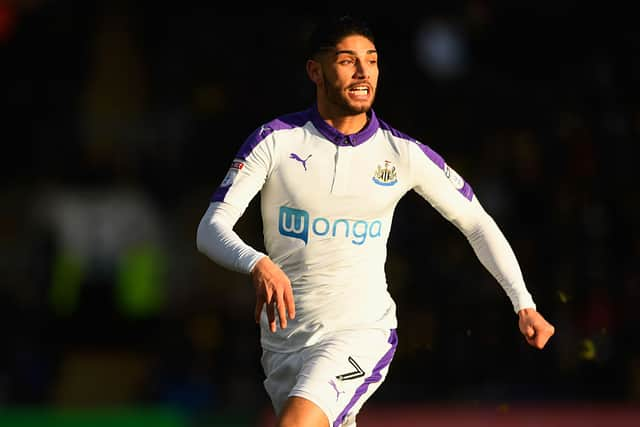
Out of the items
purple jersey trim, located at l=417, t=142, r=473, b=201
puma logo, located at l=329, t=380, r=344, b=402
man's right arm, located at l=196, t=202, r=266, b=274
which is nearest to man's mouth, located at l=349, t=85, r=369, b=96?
purple jersey trim, located at l=417, t=142, r=473, b=201

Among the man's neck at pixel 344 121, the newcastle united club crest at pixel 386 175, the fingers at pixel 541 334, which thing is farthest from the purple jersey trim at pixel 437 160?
the fingers at pixel 541 334

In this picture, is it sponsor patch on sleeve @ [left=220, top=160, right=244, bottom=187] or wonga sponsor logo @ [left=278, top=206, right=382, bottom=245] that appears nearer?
sponsor patch on sleeve @ [left=220, top=160, right=244, bottom=187]

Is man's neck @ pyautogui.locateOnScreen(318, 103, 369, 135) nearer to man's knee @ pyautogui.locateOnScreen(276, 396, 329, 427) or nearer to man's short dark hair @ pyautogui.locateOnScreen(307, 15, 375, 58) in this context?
man's short dark hair @ pyautogui.locateOnScreen(307, 15, 375, 58)

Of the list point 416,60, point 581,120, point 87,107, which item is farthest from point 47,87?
point 581,120

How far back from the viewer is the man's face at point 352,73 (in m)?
6.06

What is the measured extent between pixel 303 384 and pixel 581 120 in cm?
820

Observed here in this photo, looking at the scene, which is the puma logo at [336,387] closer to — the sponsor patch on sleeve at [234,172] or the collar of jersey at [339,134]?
the sponsor patch on sleeve at [234,172]

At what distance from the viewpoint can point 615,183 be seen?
1259 centimetres

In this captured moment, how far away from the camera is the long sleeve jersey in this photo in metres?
6.02

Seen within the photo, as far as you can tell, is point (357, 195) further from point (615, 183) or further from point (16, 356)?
point (16, 356)

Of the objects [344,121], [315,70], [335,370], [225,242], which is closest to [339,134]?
[344,121]

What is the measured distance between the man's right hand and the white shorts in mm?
557

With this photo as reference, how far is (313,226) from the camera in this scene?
6051 mm

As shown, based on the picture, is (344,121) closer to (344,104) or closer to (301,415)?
(344,104)
